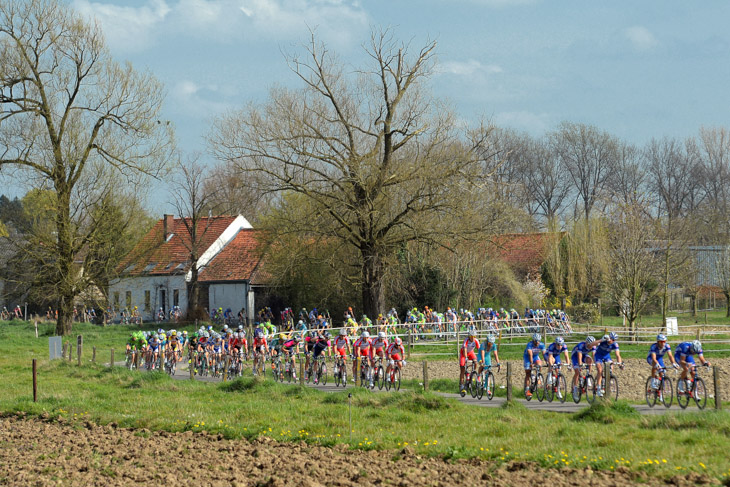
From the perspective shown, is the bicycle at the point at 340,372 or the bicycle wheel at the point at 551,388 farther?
the bicycle at the point at 340,372

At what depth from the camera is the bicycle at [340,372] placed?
25391 mm

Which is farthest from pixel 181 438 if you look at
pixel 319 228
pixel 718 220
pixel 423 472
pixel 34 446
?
pixel 718 220

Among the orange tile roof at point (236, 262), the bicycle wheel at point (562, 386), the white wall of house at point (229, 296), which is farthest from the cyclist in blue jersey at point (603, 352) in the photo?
the white wall of house at point (229, 296)

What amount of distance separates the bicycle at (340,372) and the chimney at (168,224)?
44.8m

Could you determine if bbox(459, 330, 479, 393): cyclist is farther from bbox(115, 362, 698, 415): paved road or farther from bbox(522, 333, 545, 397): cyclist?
bbox(522, 333, 545, 397): cyclist

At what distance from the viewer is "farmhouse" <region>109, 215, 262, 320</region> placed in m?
58.1

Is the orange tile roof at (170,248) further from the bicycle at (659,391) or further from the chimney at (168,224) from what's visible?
the bicycle at (659,391)

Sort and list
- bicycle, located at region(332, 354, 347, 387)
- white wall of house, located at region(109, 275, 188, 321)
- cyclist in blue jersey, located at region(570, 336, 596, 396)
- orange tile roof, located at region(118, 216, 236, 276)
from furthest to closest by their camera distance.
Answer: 1. orange tile roof, located at region(118, 216, 236, 276)
2. white wall of house, located at region(109, 275, 188, 321)
3. bicycle, located at region(332, 354, 347, 387)
4. cyclist in blue jersey, located at region(570, 336, 596, 396)

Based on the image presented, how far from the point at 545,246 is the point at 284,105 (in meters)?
30.0

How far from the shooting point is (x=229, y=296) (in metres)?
58.4

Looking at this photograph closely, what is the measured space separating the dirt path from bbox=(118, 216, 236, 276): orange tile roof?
4613cm

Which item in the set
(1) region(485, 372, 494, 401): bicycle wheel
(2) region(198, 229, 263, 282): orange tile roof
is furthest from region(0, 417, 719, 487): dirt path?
(2) region(198, 229, 263, 282): orange tile roof

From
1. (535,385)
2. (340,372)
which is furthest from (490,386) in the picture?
(340,372)

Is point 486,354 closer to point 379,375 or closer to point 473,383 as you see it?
point 473,383
